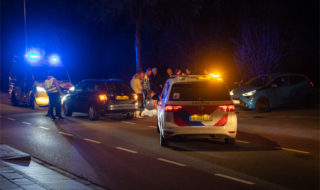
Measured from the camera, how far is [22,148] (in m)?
9.54

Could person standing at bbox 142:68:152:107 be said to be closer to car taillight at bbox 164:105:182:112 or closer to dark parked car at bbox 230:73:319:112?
dark parked car at bbox 230:73:319:112

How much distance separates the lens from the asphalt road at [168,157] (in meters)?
6.46

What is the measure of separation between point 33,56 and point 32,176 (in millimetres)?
17747

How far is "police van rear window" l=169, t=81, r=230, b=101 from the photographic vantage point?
9.38 meters

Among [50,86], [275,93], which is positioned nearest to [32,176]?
[50,86]

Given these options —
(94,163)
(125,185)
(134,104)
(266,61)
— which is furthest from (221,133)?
(266,61)

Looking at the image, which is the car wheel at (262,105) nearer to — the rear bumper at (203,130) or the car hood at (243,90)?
the car hood at (243,90)

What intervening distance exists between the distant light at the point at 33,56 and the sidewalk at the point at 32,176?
1530cm

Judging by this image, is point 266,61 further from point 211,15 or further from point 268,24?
point 211,15

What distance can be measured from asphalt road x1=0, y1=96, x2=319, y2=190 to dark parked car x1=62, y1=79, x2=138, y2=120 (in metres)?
2.16

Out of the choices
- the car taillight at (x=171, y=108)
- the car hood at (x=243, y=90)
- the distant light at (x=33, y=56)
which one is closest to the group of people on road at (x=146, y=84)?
the car hood at (x=243, y=90)

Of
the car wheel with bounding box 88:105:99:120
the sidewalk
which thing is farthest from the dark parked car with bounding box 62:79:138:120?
the sidewalk

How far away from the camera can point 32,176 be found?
21.4 feet

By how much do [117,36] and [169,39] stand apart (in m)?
6.99
